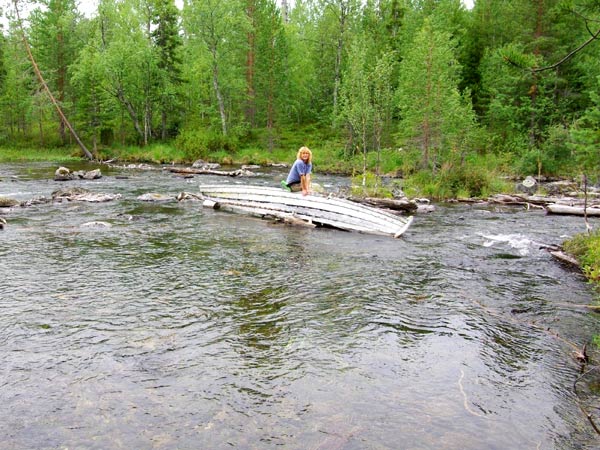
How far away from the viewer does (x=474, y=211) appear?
18656mm

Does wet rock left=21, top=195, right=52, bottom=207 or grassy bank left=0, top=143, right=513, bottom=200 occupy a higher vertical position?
grassy bank left=0, top=143, right=513, bottom=200

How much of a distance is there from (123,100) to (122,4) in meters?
12.2

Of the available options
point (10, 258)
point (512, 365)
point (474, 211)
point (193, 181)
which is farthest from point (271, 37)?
point (512, 365)

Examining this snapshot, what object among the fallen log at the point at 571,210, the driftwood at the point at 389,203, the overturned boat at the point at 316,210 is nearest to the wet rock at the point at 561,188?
the fallen log at the point at 571,210

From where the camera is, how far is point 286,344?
21.2 feet

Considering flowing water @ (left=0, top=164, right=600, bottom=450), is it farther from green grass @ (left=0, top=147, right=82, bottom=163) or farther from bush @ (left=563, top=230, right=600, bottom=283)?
green grass @ (left=0, top=147, right=82, bottom=163)

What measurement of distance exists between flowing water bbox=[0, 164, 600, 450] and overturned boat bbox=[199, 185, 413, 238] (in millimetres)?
1462

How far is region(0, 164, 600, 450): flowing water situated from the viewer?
15.1 feet

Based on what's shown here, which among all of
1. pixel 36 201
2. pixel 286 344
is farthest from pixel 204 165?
pixel 286 344

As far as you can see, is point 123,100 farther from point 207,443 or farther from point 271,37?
point 207,443

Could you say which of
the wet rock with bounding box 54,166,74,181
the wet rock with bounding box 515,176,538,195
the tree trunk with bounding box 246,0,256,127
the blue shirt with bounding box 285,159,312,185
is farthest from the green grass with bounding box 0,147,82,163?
the wet rock with bounding box 515,176,538,195

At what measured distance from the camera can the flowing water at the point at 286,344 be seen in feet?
15.1

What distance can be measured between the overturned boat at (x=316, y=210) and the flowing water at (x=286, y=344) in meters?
1.46

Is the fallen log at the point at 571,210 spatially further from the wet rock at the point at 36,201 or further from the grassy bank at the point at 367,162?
the wet rock at the point at 36,201
